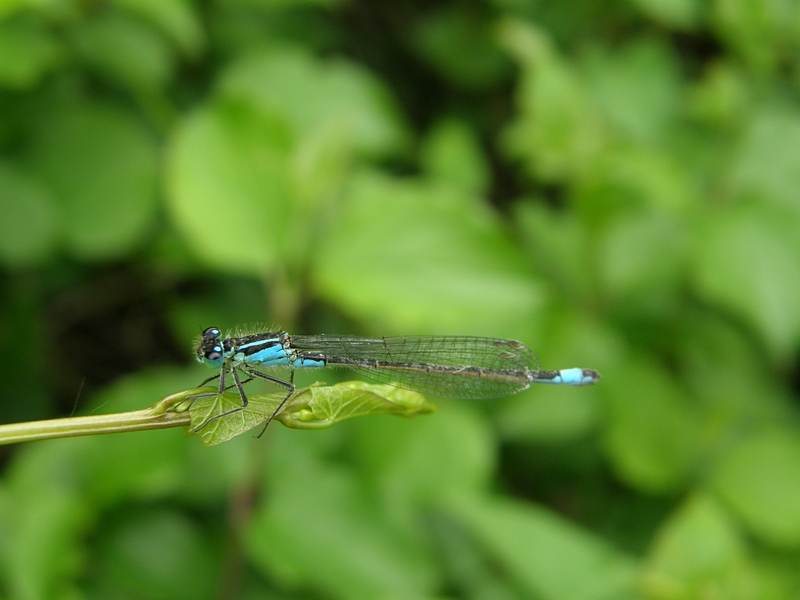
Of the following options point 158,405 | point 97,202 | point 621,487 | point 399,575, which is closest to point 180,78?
point 97,202

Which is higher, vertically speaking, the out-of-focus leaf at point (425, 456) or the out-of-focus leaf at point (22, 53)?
the out-of-focus leaf at point (22, 53)

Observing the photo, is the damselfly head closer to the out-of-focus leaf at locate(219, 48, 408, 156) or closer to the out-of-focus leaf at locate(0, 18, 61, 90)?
the out-of-focus leaf at locate(0, 18, 61, 90)

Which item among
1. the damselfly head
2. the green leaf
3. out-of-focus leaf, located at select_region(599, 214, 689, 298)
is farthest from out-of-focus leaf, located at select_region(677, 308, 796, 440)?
the green leaf

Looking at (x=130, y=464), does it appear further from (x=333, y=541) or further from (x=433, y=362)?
(x=433, y=362)

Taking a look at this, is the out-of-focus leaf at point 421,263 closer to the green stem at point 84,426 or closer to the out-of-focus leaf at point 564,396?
the out-of-focus leaf at point 564,396

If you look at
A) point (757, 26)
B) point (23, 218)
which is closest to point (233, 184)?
point (23, 218)

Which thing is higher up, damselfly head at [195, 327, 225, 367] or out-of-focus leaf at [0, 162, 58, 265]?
out-of-focus leaf at [0, 162, 58, 265]

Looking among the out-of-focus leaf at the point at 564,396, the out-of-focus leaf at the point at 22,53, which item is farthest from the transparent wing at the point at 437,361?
the out-of-focus leaf at the point at 22,53
